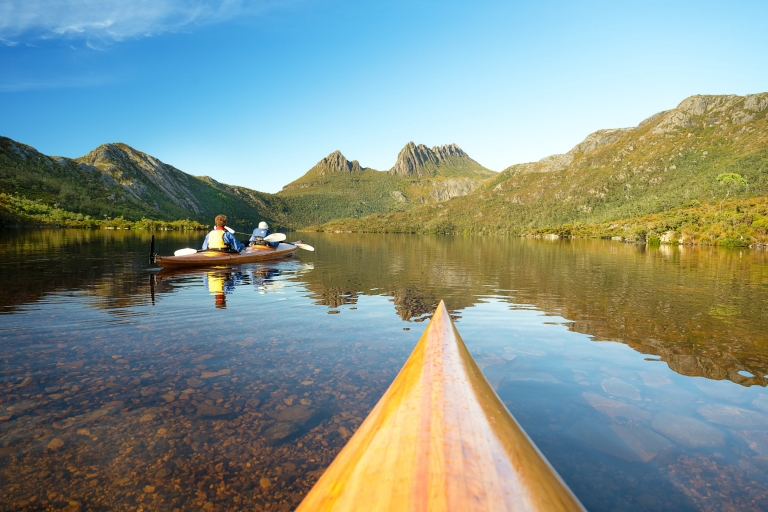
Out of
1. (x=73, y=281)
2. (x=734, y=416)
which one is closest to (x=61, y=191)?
(x=73, y=281)

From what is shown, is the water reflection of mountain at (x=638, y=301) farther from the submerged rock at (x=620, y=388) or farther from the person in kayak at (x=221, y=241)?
the person in kayak at (x=221, y=241)

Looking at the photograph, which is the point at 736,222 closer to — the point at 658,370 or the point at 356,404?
the point at 658,370

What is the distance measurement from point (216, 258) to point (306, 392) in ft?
62.4

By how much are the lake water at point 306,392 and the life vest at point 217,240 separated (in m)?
9.13

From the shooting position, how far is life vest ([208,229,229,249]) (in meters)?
22.4

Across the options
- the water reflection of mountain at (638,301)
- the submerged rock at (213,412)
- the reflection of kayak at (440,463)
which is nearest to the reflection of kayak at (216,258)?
the water reflection of mountain at (638,301)

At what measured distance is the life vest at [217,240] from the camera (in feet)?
73.4

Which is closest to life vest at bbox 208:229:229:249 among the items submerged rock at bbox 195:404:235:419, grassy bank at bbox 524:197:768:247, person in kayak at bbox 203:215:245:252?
person in kayak at bbox 203:215:245:252

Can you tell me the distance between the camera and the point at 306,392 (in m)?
5.58

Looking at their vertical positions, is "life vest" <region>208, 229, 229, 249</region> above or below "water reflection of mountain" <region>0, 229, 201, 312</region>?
above

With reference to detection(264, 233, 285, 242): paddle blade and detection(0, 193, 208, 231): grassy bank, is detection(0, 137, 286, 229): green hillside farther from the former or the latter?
detection(264, 233, 285, 242): paddle blade

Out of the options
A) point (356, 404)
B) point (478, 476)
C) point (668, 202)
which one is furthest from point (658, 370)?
point (668, 202)

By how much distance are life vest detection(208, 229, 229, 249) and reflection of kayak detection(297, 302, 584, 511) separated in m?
21.6

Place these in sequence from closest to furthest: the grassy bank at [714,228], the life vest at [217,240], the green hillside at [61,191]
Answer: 1. the life vest at [217,240]
2. the grassy bank at [714,228]
3. the green hillside at [61,191]
